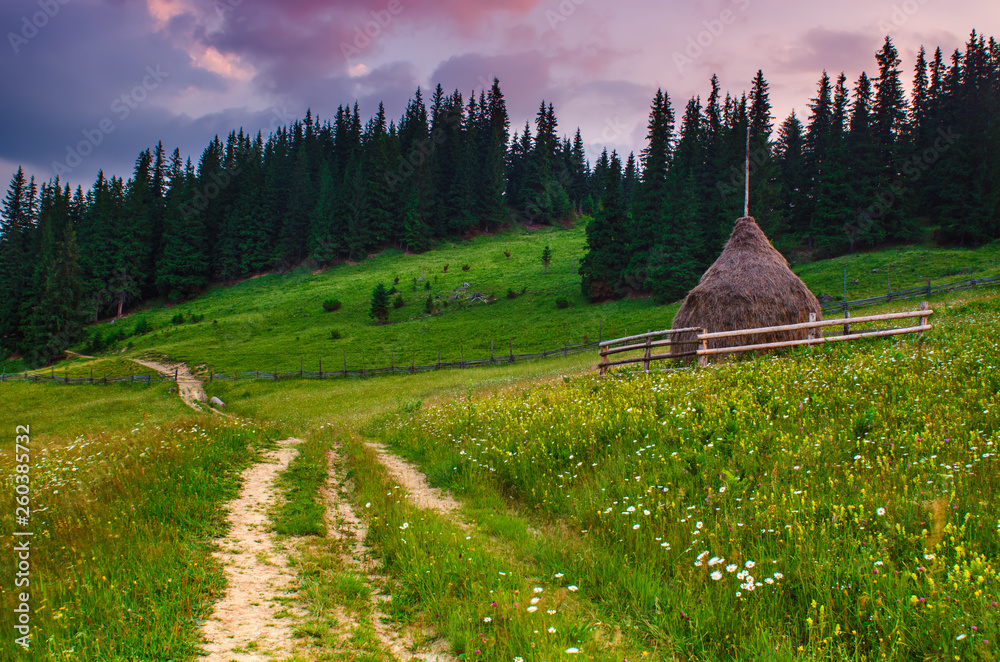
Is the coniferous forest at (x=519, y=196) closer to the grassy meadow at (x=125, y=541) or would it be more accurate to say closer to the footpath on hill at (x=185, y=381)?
the footpath on hill at (x=185, y=381)

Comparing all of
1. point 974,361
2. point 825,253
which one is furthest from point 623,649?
point 825,253

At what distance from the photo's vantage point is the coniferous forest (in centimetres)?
5294

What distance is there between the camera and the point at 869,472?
5098 millimetres

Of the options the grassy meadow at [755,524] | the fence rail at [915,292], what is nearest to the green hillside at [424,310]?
the fence rail at [915,292]

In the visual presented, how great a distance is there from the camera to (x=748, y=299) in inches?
691

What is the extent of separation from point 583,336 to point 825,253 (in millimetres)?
35081

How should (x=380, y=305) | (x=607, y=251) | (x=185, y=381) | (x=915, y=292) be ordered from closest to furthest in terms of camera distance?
(x=915, y=292)
(x=185, y=381)
(x=607, y=251)
(x=380, y=305)

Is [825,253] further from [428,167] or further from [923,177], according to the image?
[428,167]

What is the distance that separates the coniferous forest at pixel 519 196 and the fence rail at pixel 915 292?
14.0 metres

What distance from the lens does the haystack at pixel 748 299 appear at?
17267mm

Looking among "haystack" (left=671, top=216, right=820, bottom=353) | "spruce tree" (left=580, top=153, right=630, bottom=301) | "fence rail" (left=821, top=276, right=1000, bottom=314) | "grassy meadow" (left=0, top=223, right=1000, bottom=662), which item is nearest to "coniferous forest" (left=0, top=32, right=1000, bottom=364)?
"spruce tree" (left=580, top=153, right=630, bottom=301)

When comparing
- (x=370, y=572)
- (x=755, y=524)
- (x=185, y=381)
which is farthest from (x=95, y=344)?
(x=755, y=524)

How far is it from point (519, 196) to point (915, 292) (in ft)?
258

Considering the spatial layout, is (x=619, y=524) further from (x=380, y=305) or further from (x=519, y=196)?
(x=519, y=196)
